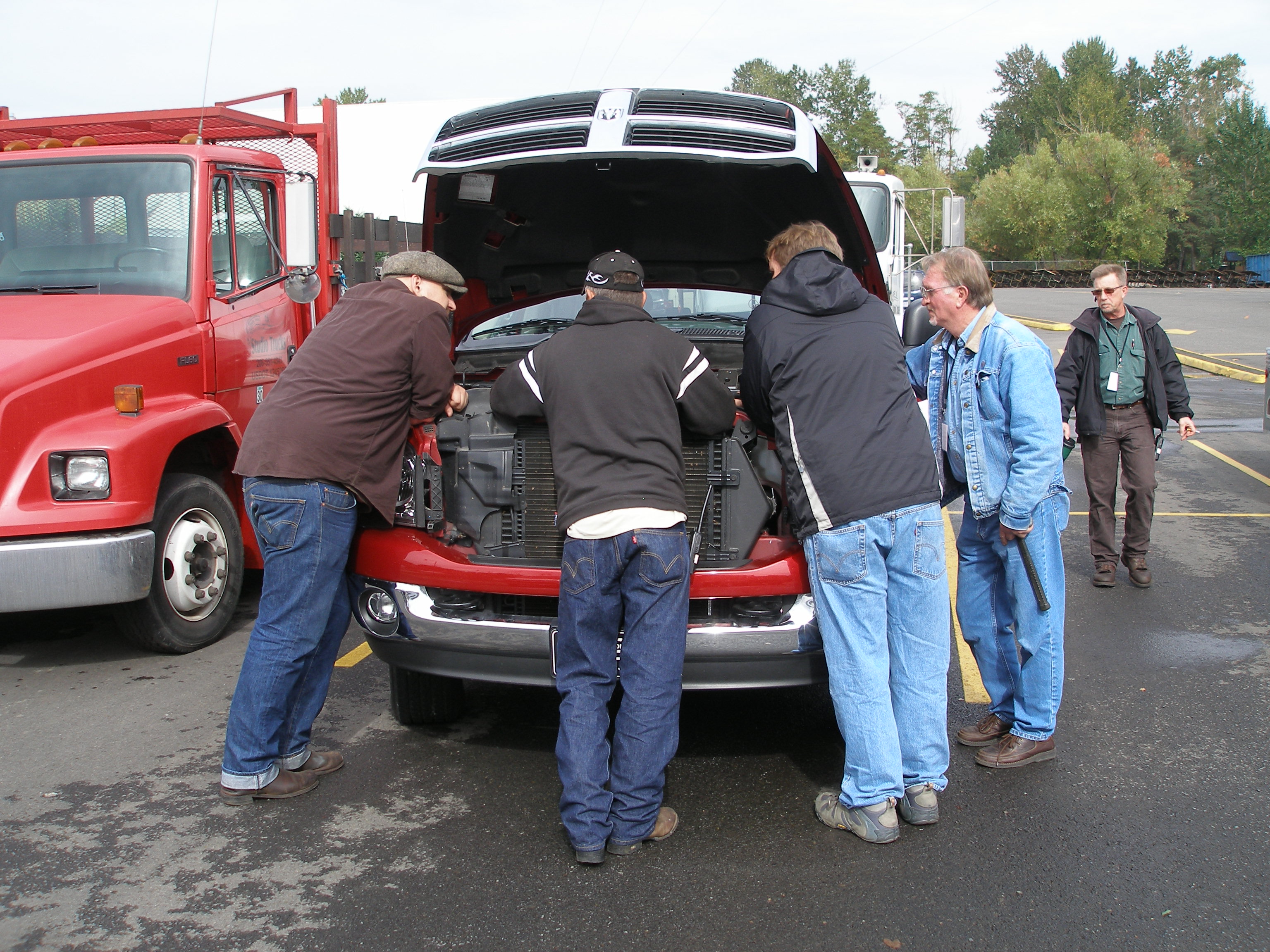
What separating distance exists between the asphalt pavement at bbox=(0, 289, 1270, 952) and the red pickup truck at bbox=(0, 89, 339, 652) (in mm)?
613

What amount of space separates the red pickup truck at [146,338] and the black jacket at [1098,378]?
4.41m

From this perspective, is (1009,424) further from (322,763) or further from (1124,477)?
(1124,477)

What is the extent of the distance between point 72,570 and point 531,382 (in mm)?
2547

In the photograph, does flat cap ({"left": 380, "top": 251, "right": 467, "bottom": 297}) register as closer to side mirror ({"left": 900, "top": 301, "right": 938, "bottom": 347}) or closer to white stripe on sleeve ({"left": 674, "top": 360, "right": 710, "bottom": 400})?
white stripe on sleeve ({"left": 674, "top": 360, "right": 710, "bottom": 400})

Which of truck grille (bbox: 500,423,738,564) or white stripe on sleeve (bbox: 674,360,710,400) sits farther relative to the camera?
truck grille (bbox: 500,423,738,564)

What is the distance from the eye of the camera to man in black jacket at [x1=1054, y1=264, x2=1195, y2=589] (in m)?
6.59

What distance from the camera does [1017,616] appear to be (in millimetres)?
4125

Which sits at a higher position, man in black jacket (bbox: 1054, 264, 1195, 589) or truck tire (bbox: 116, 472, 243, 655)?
man in black jacket (bbox: 1054, 264, 1195, 589)

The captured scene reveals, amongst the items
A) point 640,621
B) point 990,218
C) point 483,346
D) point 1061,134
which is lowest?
point 640,621

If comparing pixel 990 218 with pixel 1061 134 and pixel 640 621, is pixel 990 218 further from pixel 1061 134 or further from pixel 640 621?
pixel 640 621

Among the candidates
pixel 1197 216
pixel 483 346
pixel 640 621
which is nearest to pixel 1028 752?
pixel 640 621

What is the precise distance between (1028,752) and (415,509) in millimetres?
2420

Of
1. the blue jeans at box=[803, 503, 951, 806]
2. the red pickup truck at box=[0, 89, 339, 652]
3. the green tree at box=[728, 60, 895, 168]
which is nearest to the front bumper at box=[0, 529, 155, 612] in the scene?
the red pickup truck at box=[0, 89, 339, 652]

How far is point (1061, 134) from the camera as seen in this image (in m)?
104
